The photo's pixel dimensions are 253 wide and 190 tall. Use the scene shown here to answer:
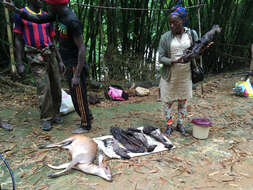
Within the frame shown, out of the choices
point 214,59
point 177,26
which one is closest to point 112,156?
point 177,26

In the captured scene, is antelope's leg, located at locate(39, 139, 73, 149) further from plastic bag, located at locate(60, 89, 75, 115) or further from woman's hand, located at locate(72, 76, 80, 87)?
plastic bag, located at locate(60, 89, 75, 115)

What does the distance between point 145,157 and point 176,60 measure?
126 cm

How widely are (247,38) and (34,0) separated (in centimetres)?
665

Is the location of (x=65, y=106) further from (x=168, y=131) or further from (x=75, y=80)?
(x=168, y=131)

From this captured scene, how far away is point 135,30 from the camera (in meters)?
5.46

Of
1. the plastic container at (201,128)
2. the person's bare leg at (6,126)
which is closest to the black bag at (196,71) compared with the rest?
the plastic container at (201,128)

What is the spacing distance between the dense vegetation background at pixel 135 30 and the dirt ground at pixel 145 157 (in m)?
1.57

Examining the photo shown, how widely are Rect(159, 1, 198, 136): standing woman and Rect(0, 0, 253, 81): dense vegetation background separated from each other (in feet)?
6.12

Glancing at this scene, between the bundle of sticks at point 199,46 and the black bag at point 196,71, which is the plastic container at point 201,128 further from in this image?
the bundle of sticks at point 199,46

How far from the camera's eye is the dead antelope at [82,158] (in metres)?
2.09

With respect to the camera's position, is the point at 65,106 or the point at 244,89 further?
the point at 244,89

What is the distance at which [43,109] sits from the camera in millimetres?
3025

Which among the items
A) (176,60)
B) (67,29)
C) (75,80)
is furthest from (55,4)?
(176,60)

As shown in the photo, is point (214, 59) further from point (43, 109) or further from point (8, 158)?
point (8, 158)
